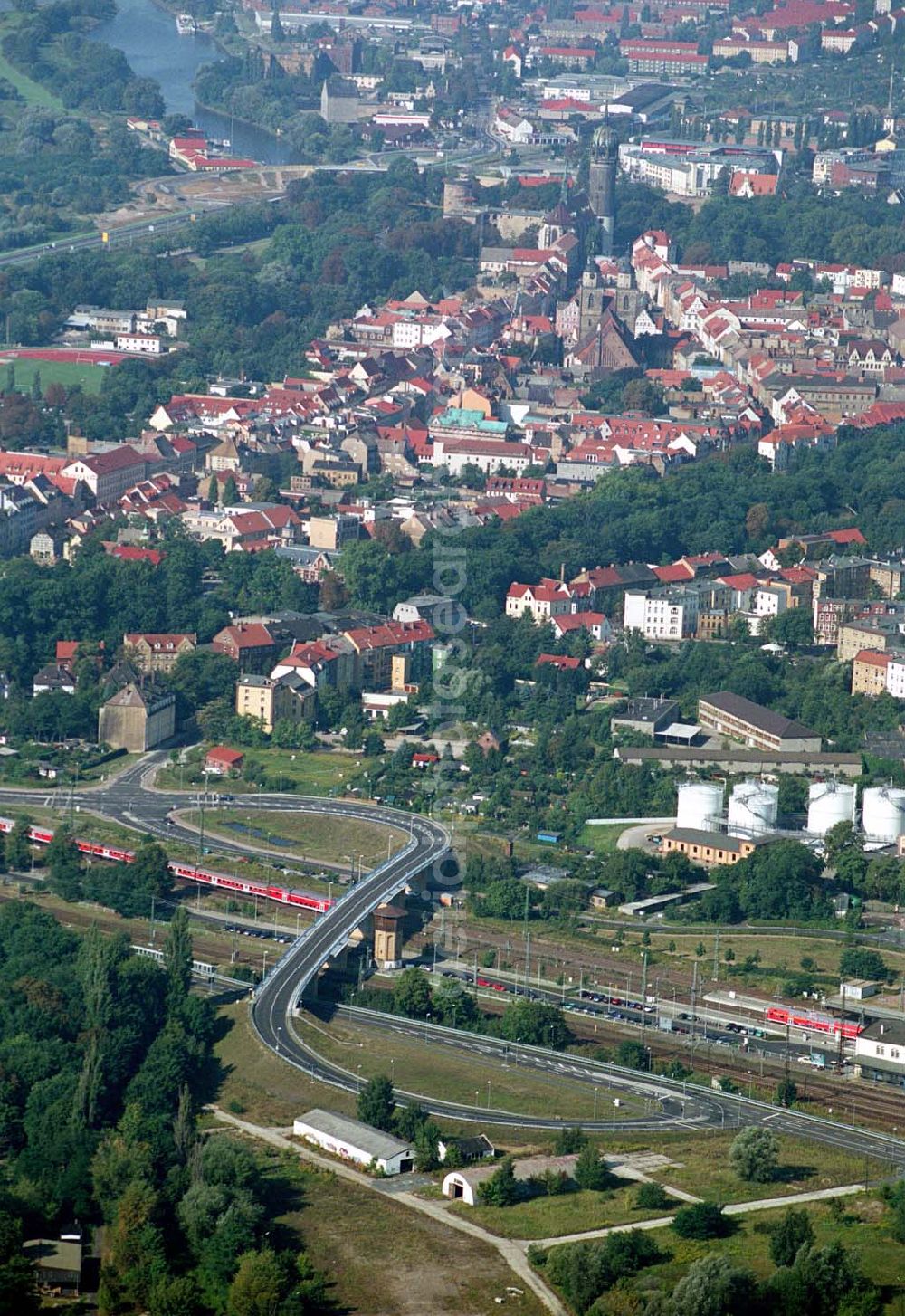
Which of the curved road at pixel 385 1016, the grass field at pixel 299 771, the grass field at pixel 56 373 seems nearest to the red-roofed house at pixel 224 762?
the grass field at pixel 299 771

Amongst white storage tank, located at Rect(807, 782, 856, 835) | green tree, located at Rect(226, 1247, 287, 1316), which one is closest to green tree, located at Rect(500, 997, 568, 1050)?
green tree, located at Rect(226, 1247, 287, 1316)

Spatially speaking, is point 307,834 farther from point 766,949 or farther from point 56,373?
point 56,373

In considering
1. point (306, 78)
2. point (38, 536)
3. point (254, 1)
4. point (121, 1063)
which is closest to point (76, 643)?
point (38, 536)

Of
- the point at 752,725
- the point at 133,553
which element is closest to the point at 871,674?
the point at 752,725

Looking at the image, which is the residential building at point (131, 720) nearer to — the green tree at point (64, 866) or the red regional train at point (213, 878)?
the red regional train at point (213, 878)

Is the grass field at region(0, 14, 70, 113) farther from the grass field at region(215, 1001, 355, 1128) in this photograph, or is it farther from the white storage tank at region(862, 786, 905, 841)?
the grass field at region(215, 1001, 355, 1128)

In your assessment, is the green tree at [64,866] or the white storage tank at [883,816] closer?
the green tree at [64,866]
